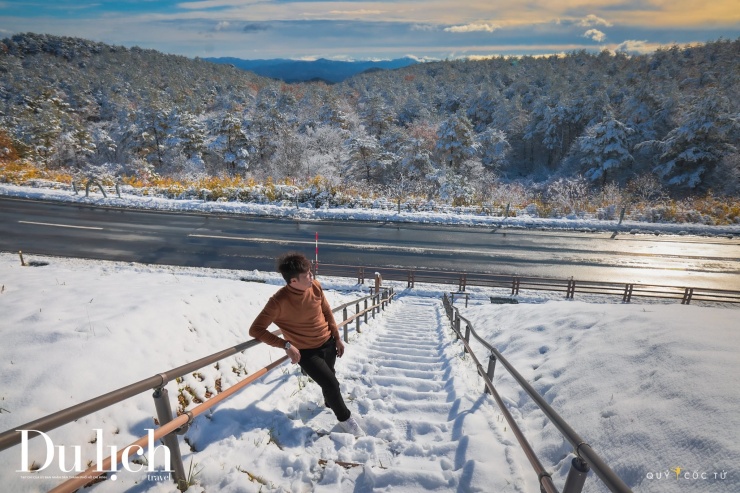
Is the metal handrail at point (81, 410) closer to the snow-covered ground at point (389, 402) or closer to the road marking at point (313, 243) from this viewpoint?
the snow-covered ground at point (389, 402)

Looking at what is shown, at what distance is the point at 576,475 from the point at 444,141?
4830 cm

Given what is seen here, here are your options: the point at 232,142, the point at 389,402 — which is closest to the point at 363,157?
the point at 232,142

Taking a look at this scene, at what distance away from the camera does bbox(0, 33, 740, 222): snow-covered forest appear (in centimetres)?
3694

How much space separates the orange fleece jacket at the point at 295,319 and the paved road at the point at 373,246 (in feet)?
43.4

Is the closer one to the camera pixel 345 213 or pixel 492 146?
pixel 345 213

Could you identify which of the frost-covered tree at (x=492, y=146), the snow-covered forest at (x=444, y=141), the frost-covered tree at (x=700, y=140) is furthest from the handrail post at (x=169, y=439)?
the frost-covered tree at (x=492, y=146)

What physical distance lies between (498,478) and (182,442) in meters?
2.73

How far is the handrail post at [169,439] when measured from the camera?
231 cm

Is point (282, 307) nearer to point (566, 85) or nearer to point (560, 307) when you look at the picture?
point (560, 307)

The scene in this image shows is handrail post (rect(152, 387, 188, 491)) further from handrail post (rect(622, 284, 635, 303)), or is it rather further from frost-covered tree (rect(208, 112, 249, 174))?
frost-covered tree (rect(208, 112, 249, 174))

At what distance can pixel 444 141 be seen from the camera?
1833 inches

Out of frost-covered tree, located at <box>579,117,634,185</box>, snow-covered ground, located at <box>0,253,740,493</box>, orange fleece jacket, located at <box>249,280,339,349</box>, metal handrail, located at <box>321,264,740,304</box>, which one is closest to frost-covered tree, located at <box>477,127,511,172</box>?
frost-covered tree, located at <box>579,117,634,185</box>

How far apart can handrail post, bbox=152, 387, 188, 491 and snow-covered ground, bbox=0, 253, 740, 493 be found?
10 centimetres

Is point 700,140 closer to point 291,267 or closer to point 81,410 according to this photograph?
point 291,267
